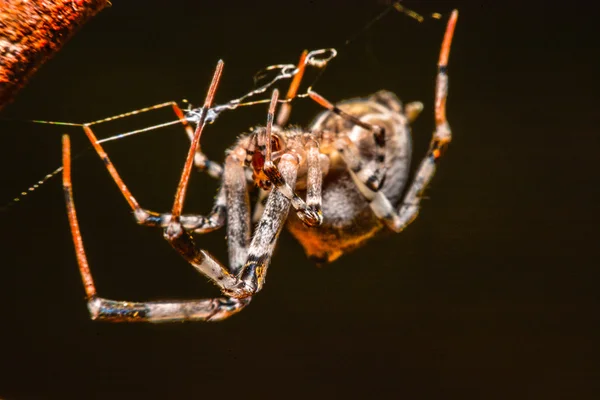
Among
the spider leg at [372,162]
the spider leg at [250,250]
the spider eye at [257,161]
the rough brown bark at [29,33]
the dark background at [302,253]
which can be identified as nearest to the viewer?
the rough brown bark at [29,33]

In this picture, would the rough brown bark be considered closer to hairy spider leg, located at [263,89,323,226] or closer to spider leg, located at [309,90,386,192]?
hairy spider leg, located at [263,89,323,226]

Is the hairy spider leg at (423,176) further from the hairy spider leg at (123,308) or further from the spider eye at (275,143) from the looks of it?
the hairy spider leg at (123,308)

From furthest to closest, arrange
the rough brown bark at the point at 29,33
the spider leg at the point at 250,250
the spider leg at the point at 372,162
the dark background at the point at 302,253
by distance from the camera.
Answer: the dark background at the point at 302,253, the spider leg at the point at 372,162, the spider leg at the point at 250,250, the rough brown bark at the point at 29,33

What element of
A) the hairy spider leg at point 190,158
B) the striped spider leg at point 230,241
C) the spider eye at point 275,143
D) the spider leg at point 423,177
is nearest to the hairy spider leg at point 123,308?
the striped spider leg at point 230,241

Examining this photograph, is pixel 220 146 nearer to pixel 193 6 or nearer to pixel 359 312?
pixel 193 6

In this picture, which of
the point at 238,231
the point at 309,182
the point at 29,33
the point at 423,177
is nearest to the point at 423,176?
the point at 423,177


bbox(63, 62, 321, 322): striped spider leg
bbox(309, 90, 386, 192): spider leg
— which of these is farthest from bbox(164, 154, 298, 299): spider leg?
bbox(309, 90, 386, 192): spider leg

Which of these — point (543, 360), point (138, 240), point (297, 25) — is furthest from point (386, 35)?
point (543, 360)

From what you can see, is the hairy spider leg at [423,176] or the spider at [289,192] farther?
the hairy spider leg at [423,176]
